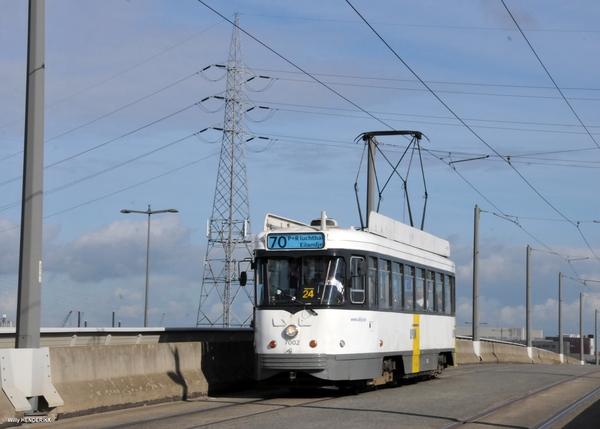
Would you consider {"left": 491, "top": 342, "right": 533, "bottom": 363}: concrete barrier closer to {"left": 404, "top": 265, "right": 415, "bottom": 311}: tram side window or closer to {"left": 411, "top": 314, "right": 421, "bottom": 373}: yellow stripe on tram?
{"left": 411, "top": 314, "right": 421, "bottom": 373}: yellow stripe on tram

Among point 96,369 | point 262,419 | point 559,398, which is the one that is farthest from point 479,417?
point 96,369

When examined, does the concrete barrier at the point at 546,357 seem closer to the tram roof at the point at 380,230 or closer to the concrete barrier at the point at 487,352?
the concrete barrier at the point at 487,352

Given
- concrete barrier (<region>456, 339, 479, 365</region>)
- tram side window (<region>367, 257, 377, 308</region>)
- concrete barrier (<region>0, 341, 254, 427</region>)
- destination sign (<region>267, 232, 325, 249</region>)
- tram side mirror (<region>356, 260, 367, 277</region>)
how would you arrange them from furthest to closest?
1. concrete barrier (<region>456, 339, 479, 365</region>)
2. tram side window (<region>367, 257, 377, 308</region>)
3. destination sign (<region>267, 232, 325, 249</region>)
4. tram side mirror (<region>356, 260, 367, 277</region>)
5. concrete barrier (<region>0, 341, 254, 427</region>)

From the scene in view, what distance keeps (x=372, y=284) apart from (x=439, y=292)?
210 inches

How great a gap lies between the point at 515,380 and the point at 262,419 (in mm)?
11404

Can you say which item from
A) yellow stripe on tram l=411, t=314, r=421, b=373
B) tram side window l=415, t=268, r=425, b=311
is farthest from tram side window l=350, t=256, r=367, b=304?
tram side window l=415, t=268, r=425, b=311

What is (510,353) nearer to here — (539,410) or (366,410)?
(539,410)

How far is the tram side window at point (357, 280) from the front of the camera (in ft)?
54.0

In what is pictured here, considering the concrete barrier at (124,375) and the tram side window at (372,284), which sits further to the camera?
the tram side window at (372,284)

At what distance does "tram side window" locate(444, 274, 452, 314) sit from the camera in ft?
75.1

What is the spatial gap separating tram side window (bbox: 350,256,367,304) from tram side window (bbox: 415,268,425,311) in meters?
3.50

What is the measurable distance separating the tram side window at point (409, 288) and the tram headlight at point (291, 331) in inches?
148

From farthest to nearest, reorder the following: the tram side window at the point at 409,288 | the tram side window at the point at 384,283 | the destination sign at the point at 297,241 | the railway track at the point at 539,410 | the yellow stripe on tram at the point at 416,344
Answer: the yellow stripe on tram at the point at 416,344
the tram side window at the point at 409,288
the tram side window at the point at 384,283
the destination sign at the point at 297,241
the railway track at the point at 539,410

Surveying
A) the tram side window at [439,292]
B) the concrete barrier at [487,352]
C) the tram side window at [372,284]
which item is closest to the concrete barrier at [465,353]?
the concrete barrier at [487,352]
